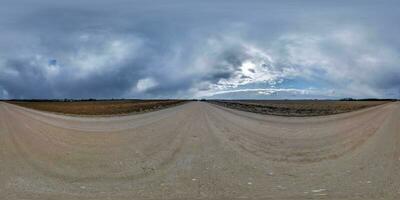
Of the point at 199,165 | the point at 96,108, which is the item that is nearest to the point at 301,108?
the point at 96,108

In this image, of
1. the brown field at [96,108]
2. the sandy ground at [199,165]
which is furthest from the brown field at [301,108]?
the sandy ground at [199,165]

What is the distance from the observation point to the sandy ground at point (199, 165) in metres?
8.66

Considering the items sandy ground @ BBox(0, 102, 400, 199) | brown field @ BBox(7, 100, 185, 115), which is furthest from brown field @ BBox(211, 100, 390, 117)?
sandy ground @ BBox(0, 102, 400, 199)

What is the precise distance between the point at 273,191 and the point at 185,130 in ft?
38.6

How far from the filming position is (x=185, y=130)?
66.8ft

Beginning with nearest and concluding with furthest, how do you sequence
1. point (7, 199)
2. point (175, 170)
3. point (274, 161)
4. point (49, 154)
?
point (7, 199)
point (175, 170)
point (274, 161)
point (49, 154)

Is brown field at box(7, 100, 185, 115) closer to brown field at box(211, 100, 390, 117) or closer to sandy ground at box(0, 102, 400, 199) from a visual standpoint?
brown field at box(211, 100, 390, 117)

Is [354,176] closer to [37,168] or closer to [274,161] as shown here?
[274,161]

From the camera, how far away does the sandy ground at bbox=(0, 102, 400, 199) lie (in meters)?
8.66

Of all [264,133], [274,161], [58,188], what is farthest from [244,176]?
[264,133]

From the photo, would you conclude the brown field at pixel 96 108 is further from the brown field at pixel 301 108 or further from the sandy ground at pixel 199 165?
the sandy ground at pixel 199 165

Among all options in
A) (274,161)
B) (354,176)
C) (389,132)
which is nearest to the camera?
(354,176)

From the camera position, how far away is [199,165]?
37.9 ft

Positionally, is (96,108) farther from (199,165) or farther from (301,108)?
(199,165)
